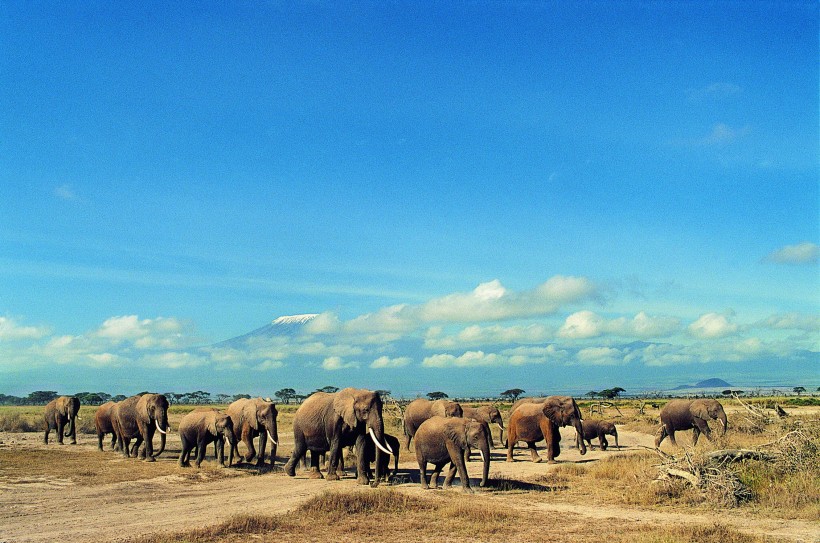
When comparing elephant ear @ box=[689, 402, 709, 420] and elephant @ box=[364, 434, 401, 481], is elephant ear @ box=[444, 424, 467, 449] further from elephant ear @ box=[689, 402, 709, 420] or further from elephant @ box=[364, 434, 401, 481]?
elephant ear @ box=[689, 402, 709, 420]

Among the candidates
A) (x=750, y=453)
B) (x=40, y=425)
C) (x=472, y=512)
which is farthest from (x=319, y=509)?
(x=40, y=425)

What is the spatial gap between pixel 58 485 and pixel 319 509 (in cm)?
1089

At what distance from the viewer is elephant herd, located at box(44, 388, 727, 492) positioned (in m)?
22.1

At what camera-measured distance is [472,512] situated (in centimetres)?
1728

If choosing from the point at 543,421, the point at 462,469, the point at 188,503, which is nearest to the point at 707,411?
the point at 543,421

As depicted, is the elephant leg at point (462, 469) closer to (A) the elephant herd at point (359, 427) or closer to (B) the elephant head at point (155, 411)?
(A) the elephant herd at point (359, 427)

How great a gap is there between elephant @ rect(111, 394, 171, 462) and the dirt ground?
7.65 feet

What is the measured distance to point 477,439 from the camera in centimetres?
Answer: 2120

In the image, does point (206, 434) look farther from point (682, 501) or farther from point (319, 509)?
point (682, 501)

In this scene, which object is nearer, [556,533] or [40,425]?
[556,533]

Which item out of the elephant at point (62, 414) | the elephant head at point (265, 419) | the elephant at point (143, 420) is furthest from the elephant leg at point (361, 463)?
the elephant at point (62, 414)

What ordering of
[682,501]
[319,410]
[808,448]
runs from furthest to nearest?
[319,410] < [808,448] < [682,501]

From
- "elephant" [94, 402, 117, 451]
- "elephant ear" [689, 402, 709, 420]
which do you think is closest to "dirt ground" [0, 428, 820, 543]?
"elephant" [94, 402, 117, 451]

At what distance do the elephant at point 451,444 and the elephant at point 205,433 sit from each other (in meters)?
9.52
